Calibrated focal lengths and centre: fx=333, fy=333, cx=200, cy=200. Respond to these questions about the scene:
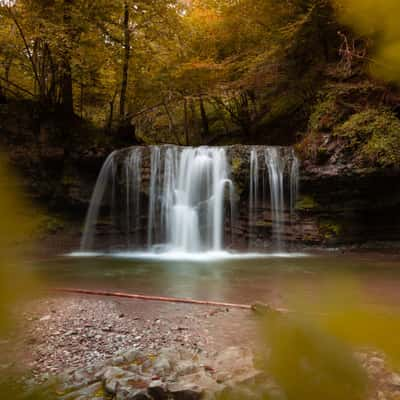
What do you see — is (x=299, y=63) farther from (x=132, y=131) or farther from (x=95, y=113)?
(x=95, y=113)

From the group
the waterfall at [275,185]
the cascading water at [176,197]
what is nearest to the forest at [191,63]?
the waterfall at [275,185]

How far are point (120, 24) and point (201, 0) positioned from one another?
508 cm

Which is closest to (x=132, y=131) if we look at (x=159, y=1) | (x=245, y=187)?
(x=159, y=1)

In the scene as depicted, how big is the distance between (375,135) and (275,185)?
3.31 metres

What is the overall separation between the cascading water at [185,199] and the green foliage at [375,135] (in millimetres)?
1935

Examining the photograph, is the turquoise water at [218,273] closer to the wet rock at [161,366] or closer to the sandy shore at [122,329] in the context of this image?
the sandy shore at [122,329]

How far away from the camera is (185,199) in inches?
469

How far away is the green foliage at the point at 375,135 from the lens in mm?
9430

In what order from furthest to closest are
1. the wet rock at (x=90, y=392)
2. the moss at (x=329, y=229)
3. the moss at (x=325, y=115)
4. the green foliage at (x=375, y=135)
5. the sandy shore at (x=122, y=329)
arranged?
the moss at (x=325, y=115) < the moss at (x=329, y=229) < the green foliage at (x=375, y=135) < the sandy shore at (x=122, y=329) < the wet rock at (x=90, y=392)

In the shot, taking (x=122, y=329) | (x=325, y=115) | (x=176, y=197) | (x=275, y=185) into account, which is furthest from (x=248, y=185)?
(x=122, y=329)

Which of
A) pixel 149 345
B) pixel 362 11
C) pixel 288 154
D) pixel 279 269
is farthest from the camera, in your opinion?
pixel 288 154

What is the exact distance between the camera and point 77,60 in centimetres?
1136

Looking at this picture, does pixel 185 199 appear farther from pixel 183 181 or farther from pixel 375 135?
pixel 375 135

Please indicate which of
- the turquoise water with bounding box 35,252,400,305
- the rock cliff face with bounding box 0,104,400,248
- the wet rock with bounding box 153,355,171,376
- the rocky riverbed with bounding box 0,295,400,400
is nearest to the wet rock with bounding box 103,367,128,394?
the rocky riverbed with bounding box 0,295,400,400
